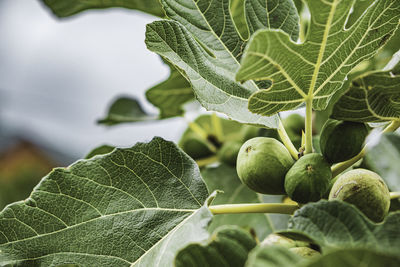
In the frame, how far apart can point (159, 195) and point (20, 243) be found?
0.71 ft

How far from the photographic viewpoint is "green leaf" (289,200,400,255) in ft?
1.56

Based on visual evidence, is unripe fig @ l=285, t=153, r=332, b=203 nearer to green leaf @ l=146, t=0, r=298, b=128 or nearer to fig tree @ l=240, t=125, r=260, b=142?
green leaf @ l=146, t=0, r=298, b=128

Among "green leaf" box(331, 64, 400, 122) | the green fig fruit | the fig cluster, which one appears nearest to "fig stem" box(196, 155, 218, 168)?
the fig cluster

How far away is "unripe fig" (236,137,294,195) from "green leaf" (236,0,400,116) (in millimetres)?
54

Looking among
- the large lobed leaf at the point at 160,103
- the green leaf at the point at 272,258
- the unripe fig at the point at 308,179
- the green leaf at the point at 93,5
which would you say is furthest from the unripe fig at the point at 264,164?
the green leaf at the point at 93,5

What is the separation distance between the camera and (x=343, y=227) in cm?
50

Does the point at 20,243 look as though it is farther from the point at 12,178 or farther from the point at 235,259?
the point at 12,178

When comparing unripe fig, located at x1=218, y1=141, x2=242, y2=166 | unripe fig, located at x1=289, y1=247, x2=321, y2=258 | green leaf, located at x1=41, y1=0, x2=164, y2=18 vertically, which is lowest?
unripe fig, located at x1=218, y1=141, x2=242, y2=166

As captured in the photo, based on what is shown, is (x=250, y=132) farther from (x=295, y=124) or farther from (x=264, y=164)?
(x=264, y=164)

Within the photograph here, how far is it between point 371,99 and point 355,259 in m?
0.30

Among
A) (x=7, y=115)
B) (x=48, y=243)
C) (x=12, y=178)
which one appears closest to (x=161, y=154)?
(x=48, y=243)

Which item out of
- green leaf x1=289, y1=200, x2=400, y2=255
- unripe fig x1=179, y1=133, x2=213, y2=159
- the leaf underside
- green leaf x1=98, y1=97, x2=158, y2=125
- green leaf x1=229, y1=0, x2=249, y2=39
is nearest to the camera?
the leaf underside

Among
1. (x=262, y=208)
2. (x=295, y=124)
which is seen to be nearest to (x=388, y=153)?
(x=262, y=208)

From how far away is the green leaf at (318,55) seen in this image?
57cm
